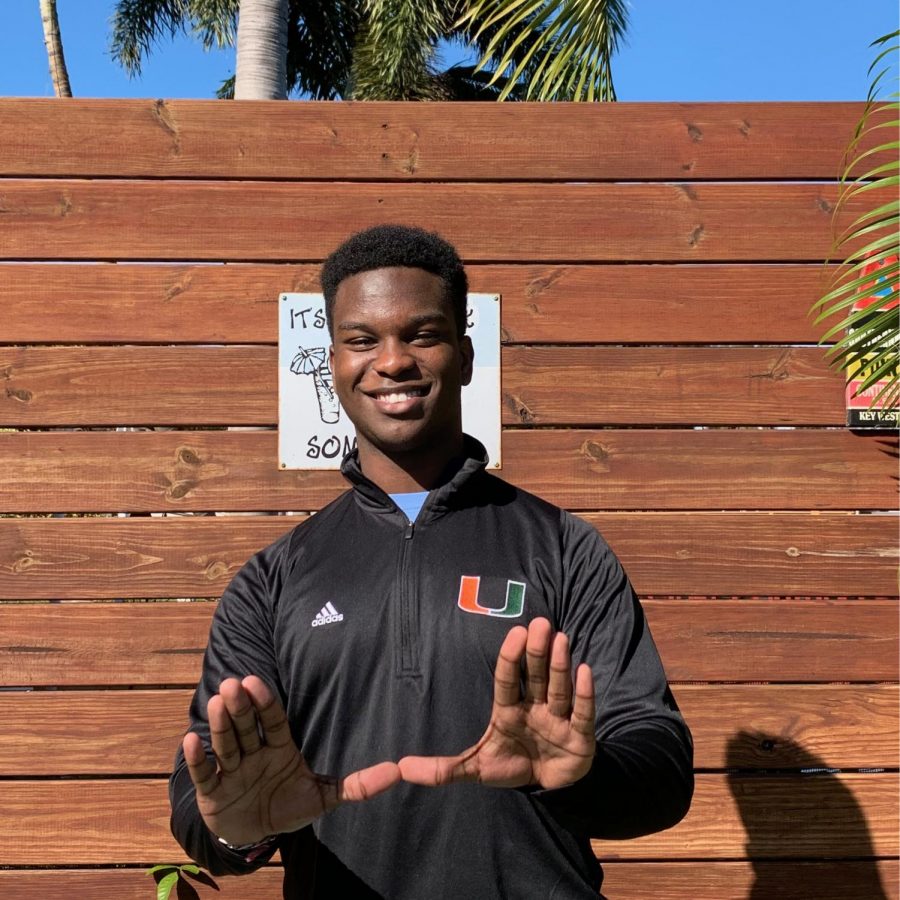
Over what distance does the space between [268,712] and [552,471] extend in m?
1.77

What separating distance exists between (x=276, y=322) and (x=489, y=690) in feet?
5.50

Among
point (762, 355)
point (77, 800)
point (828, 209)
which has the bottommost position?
point (77, 800)

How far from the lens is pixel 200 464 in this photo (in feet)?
10.1

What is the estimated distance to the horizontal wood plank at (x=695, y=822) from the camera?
2.98 meters

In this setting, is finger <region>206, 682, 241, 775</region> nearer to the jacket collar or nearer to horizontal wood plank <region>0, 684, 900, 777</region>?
the jacket collar

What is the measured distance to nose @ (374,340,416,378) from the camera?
1846mm

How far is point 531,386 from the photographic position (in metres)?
3.12

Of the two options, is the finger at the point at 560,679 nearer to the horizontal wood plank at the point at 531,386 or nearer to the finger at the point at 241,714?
the finger at the point at 241,714

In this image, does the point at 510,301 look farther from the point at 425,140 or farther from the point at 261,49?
the point at 261,49

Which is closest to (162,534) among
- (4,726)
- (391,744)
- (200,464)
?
(200,464)

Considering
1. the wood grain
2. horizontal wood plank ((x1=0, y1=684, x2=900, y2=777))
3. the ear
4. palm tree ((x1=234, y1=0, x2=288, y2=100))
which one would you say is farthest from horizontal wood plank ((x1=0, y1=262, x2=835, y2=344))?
palm tree ((x1=234, y1=0, x2=288, y2=100))

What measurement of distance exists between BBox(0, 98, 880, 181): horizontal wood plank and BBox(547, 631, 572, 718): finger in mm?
2073

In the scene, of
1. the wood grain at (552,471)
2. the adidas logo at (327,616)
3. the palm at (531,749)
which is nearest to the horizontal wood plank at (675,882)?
the wood grain at (552,471)

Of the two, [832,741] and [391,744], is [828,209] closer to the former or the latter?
[832,741]
